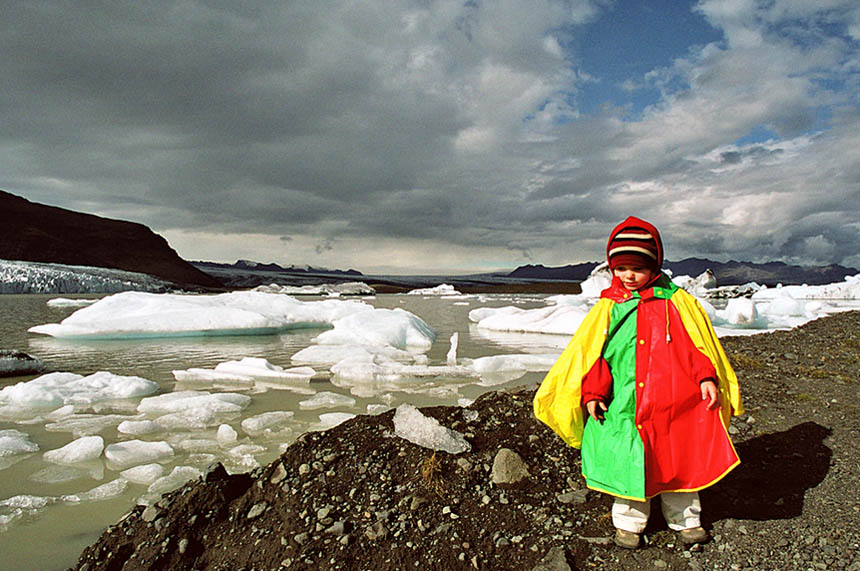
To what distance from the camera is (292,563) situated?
2.28 m

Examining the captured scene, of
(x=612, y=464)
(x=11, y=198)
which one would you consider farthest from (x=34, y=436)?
(x=11, y=198)

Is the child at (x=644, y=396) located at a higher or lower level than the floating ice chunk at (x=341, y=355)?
higher

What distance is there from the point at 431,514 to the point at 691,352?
153 cm

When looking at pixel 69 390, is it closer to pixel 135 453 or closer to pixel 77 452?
pixel 77 452

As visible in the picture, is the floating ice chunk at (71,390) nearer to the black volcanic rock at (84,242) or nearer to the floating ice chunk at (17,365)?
the floating ice chunk at (17,365)

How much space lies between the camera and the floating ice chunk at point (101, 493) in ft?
11.3

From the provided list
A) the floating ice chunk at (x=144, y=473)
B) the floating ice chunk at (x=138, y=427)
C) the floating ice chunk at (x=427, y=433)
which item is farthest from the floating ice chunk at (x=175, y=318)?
the floating ice chunk at (x=427, y=433)

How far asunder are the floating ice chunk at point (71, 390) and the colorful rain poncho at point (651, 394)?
6409 millimetres

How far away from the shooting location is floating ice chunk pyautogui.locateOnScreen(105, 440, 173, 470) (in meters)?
4.12

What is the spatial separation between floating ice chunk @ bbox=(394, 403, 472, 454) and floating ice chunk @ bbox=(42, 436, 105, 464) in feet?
9.28

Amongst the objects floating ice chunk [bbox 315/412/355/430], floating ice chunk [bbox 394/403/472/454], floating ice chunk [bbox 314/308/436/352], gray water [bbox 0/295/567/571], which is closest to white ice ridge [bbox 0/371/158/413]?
gray water [bbox 0/295/567/571]

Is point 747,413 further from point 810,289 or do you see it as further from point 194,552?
point 810,289

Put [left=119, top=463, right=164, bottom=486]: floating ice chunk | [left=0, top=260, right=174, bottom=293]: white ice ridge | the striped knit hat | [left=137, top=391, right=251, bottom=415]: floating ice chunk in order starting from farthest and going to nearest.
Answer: [left=0, top=260, right=174, bottom=293]: white ice ridge, [left=137, top=391, right=251, bottom=415]: floating ice chunk, [left=119, top=463, right=164, bottom=486]: floating ice chunk, the striped knit hat

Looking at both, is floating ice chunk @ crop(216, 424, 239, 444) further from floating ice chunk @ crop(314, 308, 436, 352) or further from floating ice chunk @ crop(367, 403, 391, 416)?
floating ice chunk @ crop(314, 308, 436, 352)
